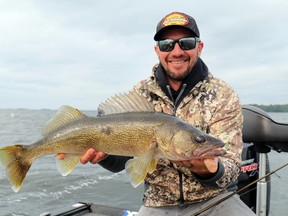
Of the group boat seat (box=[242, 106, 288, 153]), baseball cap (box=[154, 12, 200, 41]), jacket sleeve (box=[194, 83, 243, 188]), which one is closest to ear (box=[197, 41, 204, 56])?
baseball cap (box=[154, 12, 200, 41])

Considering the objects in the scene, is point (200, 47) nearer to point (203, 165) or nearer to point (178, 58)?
point (178, 58)

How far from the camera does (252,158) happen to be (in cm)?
544

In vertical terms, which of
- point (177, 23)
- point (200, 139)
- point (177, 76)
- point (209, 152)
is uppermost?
point (177, 23)

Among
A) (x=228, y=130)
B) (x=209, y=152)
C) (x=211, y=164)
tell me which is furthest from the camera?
(x=228, y=130)

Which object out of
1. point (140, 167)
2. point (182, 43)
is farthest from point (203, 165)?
point (182, 43)

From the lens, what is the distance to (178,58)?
158 inches

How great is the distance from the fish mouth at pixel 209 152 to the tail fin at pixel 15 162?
1.85 meters

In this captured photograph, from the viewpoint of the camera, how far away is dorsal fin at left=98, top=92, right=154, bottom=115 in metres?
3.50

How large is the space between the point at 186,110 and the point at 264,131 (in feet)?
4.01

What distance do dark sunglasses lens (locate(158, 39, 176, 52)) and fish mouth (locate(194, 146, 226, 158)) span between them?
150 centimetres

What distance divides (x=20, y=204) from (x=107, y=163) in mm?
7486

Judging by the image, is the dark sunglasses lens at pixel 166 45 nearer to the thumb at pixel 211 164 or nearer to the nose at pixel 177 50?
the nose at pixel 177 50

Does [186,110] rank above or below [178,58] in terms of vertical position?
below

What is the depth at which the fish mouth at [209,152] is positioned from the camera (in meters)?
2.88
